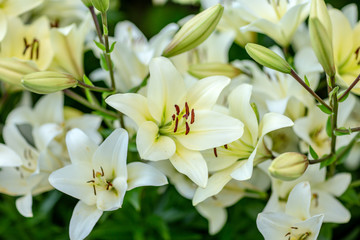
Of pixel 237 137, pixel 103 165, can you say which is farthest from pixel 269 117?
pixel 103 165

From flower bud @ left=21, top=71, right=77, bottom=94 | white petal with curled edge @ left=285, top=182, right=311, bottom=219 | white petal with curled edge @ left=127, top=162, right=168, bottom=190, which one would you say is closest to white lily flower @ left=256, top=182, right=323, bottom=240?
white petal with curled edge @ left=285, top=182, right=311, bottom=219

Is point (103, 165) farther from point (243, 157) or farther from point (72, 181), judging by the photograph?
point (243, 157)

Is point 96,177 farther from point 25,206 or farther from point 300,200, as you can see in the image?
point 300,200

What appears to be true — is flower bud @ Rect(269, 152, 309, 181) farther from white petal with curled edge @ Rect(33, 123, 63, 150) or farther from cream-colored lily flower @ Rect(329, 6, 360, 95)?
white petal with curled edge @ Rect(33, 123, 63, 150)

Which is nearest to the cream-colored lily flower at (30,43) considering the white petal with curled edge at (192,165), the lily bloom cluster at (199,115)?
the lily bloom cluster at (199,115)

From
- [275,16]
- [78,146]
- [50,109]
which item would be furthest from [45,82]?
[275,16]

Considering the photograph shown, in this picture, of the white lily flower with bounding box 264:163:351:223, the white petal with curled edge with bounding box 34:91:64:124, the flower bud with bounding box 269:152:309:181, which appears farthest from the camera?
the white petal with curled edge with bounding box 34:91:64:124
